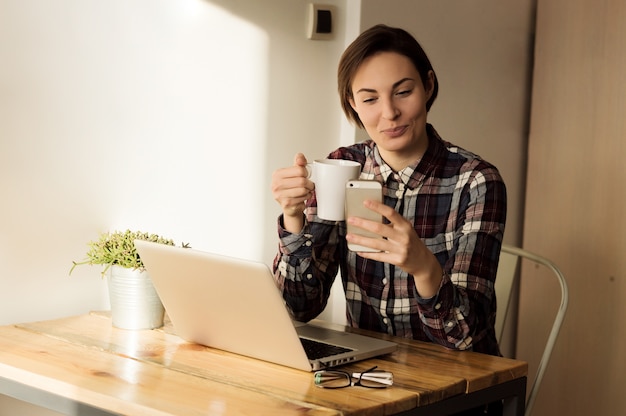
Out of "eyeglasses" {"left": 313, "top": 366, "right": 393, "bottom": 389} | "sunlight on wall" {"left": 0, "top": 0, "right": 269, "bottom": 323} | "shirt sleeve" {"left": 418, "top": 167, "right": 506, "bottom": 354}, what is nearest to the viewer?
"eyeglasses" {"left": 313, "top": 366, "right": 393, "bottom": 389}

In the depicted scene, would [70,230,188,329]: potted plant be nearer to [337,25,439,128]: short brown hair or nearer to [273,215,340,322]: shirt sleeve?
[273,215,340,322]: shirt sleeve

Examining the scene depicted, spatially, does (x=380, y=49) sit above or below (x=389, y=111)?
above

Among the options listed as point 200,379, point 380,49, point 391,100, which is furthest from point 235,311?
point 380,49

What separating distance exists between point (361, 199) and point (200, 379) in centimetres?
39

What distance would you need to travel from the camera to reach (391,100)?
6.10 feet

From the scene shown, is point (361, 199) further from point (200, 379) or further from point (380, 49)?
point (380, 49)

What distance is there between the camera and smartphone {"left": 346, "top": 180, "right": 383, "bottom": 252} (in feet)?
4.87

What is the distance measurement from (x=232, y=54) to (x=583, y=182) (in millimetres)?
1201

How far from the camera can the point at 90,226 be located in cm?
199

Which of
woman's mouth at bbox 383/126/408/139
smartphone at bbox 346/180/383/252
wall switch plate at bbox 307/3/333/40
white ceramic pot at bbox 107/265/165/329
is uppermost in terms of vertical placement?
wall switch plate at bbox 307/3/333/40

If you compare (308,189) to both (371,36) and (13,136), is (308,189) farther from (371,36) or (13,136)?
(13,136)

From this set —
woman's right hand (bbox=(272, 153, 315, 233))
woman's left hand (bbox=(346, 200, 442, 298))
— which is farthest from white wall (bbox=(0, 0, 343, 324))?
woman's left hand (bbox=(346, 200, 442, 298))

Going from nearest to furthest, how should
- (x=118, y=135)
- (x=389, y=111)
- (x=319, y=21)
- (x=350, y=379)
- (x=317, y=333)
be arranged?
(x=350, y=379), (x=317, y=333), (x=389, y=111), (x=118, y=135), (x=319, y=21)

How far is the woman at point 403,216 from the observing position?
69.0 inches
